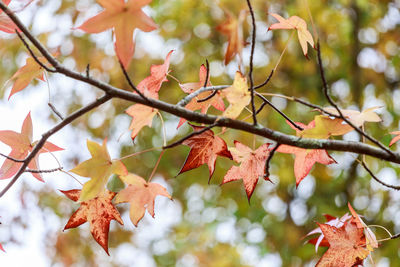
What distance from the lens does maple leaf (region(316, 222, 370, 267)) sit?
58 centimetres

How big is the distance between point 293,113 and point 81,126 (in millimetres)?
1429

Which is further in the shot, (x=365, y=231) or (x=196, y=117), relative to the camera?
(x=365, y=231)

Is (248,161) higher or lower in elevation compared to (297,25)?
lower

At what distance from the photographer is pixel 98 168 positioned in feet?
1.66

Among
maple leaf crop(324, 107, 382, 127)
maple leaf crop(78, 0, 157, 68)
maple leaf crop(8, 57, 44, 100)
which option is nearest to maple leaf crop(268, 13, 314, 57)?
maple leaf crop(324, 107, 382, 127)

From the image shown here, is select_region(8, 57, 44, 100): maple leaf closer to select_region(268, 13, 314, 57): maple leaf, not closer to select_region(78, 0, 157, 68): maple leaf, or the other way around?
select_region(78, 0, 157, 68): maple leaf

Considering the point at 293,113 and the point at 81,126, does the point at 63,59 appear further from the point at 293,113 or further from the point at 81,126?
the point at 293,113

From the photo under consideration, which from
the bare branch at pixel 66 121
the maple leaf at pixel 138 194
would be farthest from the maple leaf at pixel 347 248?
the bare branch at pixel 66 121

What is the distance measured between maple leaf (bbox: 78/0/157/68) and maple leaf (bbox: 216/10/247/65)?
0.32ft

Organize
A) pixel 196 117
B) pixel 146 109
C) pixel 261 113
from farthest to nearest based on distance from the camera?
pixel 261 113, pixel 146 109, pixel 196 117

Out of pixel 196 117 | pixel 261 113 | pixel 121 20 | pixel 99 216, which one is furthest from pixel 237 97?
pixel 261 113

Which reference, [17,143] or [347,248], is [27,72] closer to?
[17,143]

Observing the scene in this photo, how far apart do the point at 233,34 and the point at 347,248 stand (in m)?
0.37

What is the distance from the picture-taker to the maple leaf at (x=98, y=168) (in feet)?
1.65
